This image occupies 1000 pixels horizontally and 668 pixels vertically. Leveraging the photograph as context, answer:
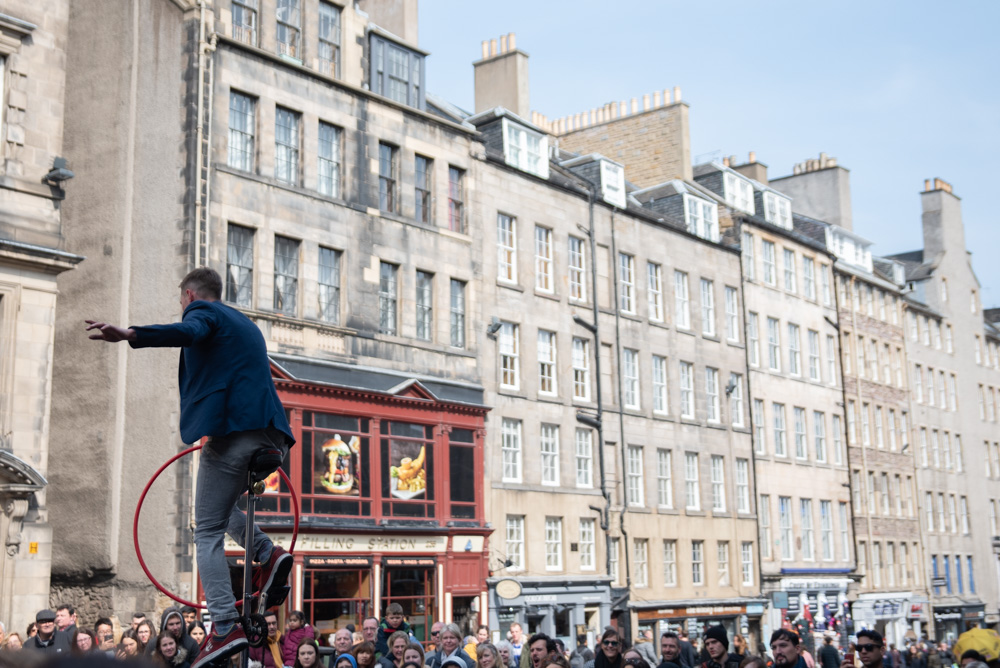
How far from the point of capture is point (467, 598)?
115ft

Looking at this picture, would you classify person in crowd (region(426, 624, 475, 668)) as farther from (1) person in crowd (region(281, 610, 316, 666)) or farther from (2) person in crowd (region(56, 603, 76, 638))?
(2) person in crowd (region(56, 603, 76, 638))

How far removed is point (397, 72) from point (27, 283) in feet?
47.9

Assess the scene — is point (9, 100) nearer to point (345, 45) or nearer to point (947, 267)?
point (345, 45)

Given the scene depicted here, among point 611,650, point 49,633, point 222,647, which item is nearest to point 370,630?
point 611,650

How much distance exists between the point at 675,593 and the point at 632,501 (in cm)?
387

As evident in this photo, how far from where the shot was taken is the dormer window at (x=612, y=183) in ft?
143

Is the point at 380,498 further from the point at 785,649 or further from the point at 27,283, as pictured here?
the point at 785,649

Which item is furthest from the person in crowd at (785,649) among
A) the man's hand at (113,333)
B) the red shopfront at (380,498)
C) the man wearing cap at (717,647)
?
the red shopfront at (380,498)

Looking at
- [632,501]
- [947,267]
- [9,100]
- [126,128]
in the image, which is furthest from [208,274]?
[947,267]

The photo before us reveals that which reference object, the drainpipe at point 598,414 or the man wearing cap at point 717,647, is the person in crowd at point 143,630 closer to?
the man wearing cap at point 717,647

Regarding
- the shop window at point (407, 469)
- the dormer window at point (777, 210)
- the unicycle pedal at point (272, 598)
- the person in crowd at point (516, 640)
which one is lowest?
the person in crowd at point (516, 640)

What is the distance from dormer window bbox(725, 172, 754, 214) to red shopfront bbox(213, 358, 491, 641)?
67.2 feet

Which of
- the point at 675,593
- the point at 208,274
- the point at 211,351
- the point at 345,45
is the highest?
the point at 345,45

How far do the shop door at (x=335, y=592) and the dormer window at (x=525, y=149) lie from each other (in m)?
14.2
